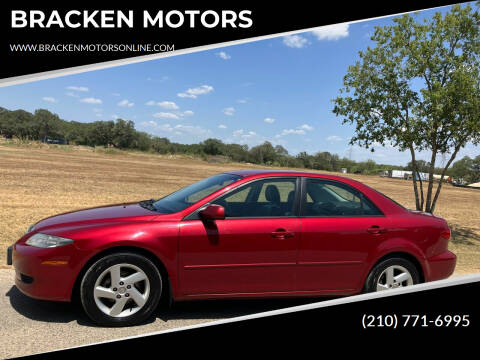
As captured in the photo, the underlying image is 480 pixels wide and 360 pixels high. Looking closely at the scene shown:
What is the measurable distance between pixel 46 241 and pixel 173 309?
154 cm

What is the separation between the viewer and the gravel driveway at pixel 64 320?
3.66m

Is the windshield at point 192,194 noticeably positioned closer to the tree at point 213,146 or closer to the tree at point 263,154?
the tree at point 263,154

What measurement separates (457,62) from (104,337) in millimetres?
10683

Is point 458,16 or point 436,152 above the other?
point 458,16

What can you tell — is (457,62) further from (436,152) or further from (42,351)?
(42,351)

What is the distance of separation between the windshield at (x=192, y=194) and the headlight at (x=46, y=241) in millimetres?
1041

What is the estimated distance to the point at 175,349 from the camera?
3.60m

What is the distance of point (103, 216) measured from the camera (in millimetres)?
4430

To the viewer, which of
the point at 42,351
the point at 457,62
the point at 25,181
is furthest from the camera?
the point at 25,181

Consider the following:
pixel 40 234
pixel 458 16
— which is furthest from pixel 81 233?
pixel 458 16

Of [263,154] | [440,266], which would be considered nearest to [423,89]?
[440,266]

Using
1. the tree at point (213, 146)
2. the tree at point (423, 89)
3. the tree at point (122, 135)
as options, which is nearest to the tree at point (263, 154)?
the tree at point (213, 146)

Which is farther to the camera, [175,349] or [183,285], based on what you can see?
[183,285]

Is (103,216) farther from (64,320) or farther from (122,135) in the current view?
(122,135)
